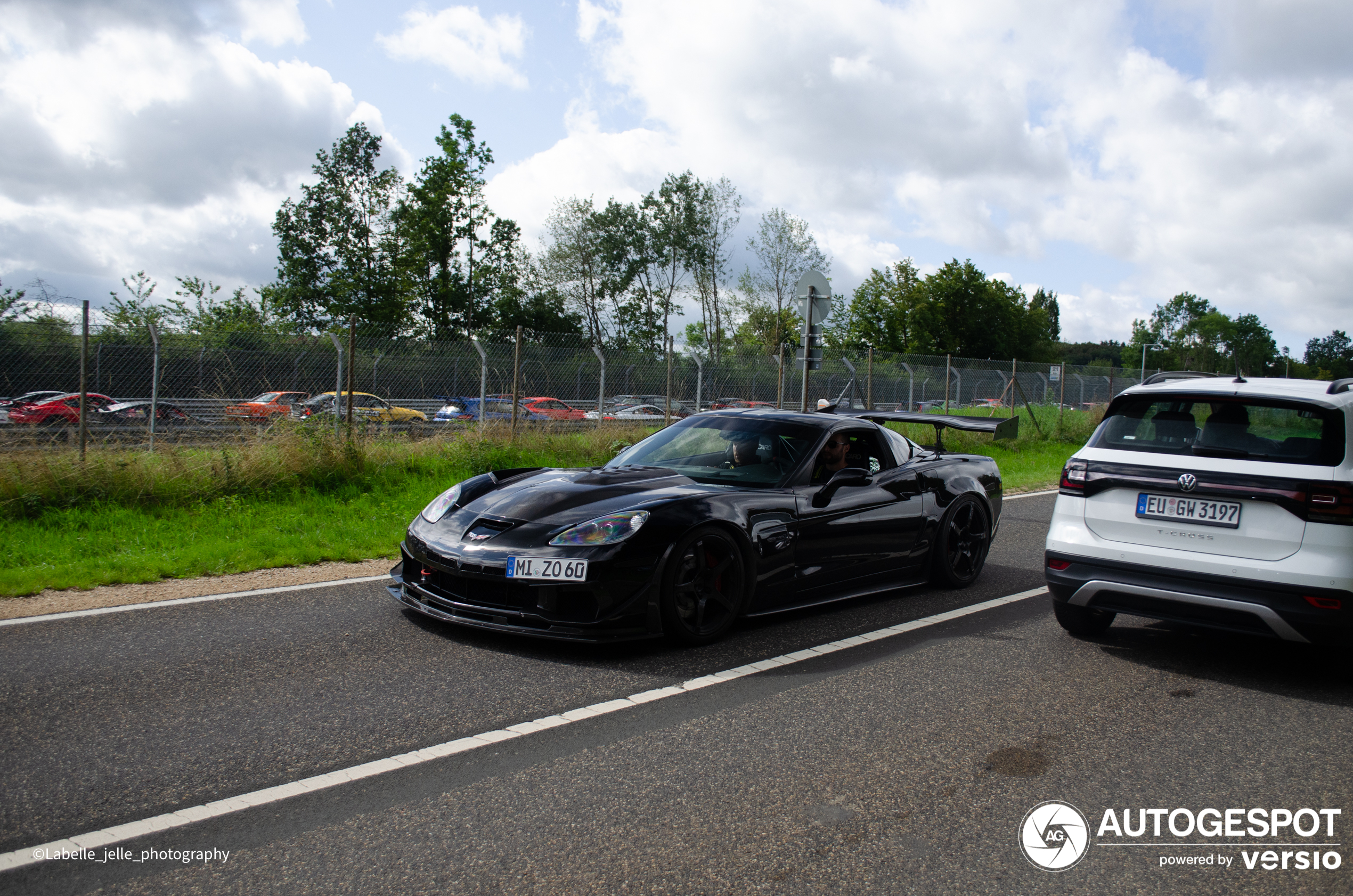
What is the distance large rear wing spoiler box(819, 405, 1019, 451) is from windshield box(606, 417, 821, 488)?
2.19 ft

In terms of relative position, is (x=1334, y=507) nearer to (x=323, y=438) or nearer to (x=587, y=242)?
(x=323, y=438)

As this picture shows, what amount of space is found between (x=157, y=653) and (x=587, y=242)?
5089cm

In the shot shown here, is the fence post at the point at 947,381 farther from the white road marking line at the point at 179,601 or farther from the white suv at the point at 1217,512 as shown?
the white road marking line at the point at 179,601

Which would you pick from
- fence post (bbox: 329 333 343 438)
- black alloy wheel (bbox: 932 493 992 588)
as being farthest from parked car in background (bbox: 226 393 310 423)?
black alloy wheel (bbox: 932 493 992 588)

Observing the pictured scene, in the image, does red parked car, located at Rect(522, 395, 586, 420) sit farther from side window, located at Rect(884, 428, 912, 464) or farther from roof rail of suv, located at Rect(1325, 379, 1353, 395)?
roof rail of suv, located at Rect(1325, 379, 1353, 395)

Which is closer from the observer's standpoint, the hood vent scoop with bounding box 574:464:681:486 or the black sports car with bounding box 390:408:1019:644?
the black sports car with bounding box 390:408:1019:644

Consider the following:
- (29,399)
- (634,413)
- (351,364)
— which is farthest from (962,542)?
(29,399)

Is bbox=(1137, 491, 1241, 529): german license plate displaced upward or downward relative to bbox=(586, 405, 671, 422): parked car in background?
downward

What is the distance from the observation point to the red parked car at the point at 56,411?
28.7ft

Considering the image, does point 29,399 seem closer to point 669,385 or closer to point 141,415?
point 141,415

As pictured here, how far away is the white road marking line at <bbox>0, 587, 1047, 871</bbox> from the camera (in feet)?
8.37

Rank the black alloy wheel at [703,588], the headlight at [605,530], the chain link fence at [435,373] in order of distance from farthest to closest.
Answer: the chain link fence at [435,373] < the black alloy wheel at [703,588] < the headlight at [605,530]

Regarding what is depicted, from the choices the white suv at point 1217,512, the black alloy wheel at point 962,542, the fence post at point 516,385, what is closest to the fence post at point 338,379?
the fence post at point 516,385

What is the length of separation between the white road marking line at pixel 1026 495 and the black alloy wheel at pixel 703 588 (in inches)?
325
